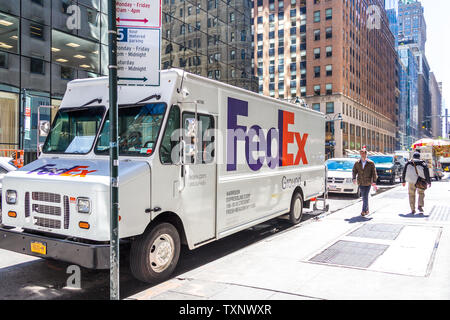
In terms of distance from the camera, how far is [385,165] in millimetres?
25141

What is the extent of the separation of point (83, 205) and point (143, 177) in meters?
0.80

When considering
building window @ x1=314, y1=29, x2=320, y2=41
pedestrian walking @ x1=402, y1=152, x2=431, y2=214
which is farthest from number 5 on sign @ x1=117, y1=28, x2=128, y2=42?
building window @ x1=314, y1=29, x2=320, y2=41

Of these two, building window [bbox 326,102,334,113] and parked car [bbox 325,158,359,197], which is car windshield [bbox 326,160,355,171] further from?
building window [bbox 326,102,334,113]

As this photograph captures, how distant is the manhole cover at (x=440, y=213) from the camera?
406 inches

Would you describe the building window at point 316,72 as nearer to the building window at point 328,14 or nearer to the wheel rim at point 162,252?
the building window at point 328,14

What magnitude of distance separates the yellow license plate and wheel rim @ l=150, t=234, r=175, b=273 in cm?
134

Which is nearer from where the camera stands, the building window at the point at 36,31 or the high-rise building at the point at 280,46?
the building window at the point at 36,31

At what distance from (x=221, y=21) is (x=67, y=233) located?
3185 centimetres

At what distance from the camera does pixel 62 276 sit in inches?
233

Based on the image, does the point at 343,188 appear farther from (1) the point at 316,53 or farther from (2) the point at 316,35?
(2) the point at 316,35

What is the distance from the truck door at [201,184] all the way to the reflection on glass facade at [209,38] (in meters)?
24.5

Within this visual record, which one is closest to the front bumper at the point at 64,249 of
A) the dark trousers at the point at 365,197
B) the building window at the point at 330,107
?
the dark trousers at the point at 365,197

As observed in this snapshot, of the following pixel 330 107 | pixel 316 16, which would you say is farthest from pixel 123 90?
pixel 316 16

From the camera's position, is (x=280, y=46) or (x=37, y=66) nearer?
(x=37, y=66)
